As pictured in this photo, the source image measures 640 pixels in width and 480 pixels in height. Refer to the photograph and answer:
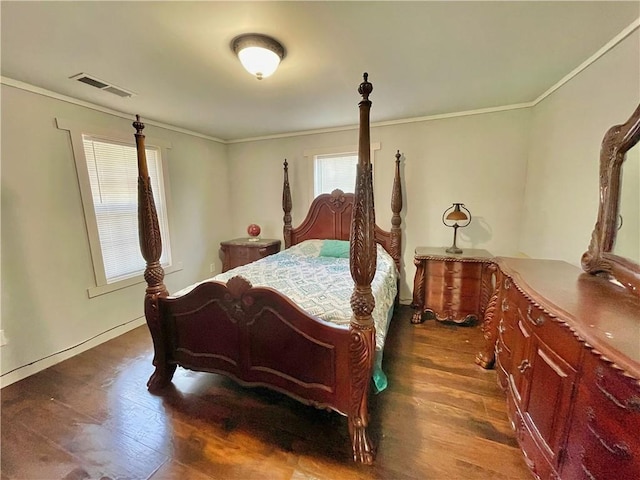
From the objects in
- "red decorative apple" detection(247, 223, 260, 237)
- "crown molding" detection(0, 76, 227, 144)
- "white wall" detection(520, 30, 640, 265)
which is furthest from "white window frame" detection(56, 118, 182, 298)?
"white wall" detection(520, 30, 640, 265)

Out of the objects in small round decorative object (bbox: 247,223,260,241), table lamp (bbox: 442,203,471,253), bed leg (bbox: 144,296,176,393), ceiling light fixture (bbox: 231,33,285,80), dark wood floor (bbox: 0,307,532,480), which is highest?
ceiling light fixture (bbox: 231,33,285,80)

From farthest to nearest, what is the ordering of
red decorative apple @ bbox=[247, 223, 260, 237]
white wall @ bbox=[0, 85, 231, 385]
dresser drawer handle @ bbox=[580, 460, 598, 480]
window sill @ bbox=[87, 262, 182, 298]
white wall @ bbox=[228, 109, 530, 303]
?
red decorative apple @ bbox=[247, 223, 260, 237], white wall @ bbox=[228, 109, 530, 303], window sill @ bbox=[87, 262, 182, 298], white wall @ bbox=[0, 85, 231, 385], dresser drawer handle @ bbox=[580, 460, 598, 480]

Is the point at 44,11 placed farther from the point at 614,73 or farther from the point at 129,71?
the point at 614,73

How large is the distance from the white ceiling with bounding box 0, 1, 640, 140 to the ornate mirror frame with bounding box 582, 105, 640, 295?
0.62m

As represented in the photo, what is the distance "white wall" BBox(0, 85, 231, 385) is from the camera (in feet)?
6.83

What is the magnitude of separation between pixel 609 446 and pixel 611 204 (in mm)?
1228

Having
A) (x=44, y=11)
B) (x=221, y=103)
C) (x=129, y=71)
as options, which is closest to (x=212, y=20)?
(x=44, y=11)

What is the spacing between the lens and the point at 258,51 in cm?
153

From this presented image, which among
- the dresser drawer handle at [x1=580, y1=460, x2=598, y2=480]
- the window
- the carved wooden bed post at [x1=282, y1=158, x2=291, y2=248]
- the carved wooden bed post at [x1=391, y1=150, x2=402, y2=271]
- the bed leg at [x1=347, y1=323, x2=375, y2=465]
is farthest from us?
the carved wooden bed post at [x1=282, y1=158, x2=291, y2=248]

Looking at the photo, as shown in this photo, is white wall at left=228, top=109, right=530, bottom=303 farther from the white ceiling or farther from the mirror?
the mirror

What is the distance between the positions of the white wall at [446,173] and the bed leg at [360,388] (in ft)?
7.05

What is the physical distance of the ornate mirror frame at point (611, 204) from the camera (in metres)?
1.30

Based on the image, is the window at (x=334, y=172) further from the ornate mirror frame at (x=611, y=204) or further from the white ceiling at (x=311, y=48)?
the ornate mirror frame at (x=611, y=204)

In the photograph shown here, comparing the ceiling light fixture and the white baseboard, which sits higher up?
the ceiling light fixture
